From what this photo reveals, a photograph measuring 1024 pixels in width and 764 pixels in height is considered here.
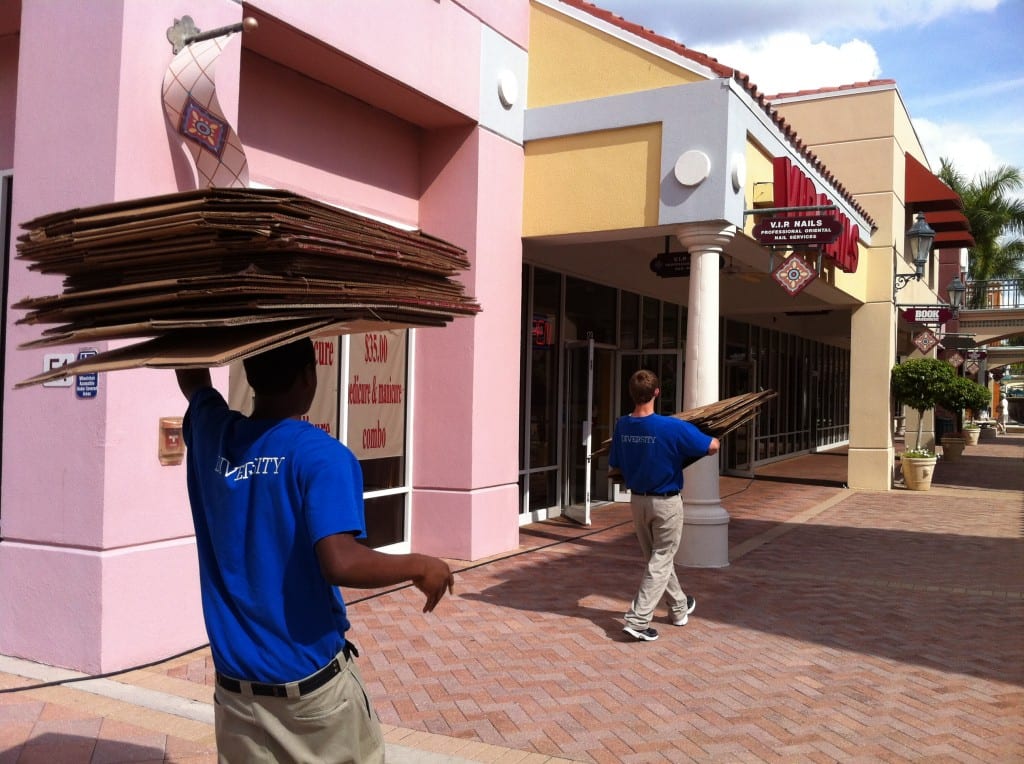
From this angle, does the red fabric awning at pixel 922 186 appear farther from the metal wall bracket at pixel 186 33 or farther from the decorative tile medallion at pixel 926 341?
the metal wall bracket at pixel 186 33

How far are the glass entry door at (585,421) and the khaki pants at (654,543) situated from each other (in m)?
4.36

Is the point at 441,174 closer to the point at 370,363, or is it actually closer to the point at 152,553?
the point at 370,363

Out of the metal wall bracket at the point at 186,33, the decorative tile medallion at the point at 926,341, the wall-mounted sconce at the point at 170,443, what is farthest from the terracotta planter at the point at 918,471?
the metal wall bracket at the point at 186,33

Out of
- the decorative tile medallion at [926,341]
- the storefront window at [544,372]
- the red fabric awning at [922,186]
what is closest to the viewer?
the storefront window at [544,372]

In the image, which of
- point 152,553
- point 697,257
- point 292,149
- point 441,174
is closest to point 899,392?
point 697,257

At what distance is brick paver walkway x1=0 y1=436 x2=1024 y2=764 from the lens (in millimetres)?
4172

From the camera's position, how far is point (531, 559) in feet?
27.4

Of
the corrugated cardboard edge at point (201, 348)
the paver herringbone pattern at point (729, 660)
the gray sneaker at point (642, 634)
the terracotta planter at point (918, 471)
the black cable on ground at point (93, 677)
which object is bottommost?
the paver herringbone pattern at point (729, 660)

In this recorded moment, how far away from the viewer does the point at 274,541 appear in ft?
7.06

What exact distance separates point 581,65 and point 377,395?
147 inches

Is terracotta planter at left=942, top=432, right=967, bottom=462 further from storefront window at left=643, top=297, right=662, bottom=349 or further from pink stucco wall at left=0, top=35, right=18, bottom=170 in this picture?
pink stucco wall at left=0, top=35, right=18, bottom=170

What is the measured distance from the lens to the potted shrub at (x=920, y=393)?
15.0 m

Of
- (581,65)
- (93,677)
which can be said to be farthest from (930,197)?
(93,677)

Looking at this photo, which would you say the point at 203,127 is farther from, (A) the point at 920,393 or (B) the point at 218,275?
(A) the point at 920,393
